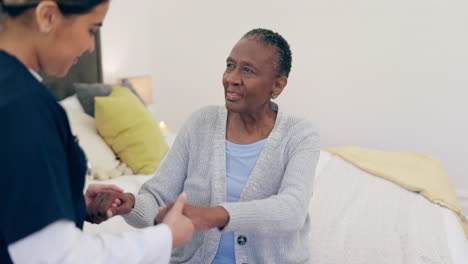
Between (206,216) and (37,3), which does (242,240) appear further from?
(37,3)

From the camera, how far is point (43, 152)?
0.68 m

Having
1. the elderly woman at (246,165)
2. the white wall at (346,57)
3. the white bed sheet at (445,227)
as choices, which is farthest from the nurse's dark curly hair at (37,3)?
the white wall at (346,57)

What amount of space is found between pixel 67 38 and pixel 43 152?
229 millimetres

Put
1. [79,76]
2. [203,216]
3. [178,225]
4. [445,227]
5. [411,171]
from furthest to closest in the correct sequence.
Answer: [79,76] < [411,171] < [445,227] < [203,216] < [178,225]

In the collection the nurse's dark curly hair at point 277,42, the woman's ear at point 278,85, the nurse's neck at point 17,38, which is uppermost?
the nurse's neck at point 17,38

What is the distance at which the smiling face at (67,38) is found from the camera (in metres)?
0.77

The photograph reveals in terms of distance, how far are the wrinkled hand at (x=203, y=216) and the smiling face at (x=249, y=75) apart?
0.42m

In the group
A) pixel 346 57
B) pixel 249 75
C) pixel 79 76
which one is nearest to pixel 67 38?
pixel 249 75

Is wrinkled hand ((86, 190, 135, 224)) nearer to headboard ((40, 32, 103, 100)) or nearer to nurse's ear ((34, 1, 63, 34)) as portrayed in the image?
nurse's ear ((34, 1, 63, 34))

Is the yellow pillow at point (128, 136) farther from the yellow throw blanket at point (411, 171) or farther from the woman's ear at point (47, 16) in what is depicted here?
the woman's ear at point (47, 16)

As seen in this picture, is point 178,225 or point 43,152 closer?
point 43,152

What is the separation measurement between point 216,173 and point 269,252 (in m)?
0.28

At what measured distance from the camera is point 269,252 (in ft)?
4.17

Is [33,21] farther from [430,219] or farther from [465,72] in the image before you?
[465,72]
